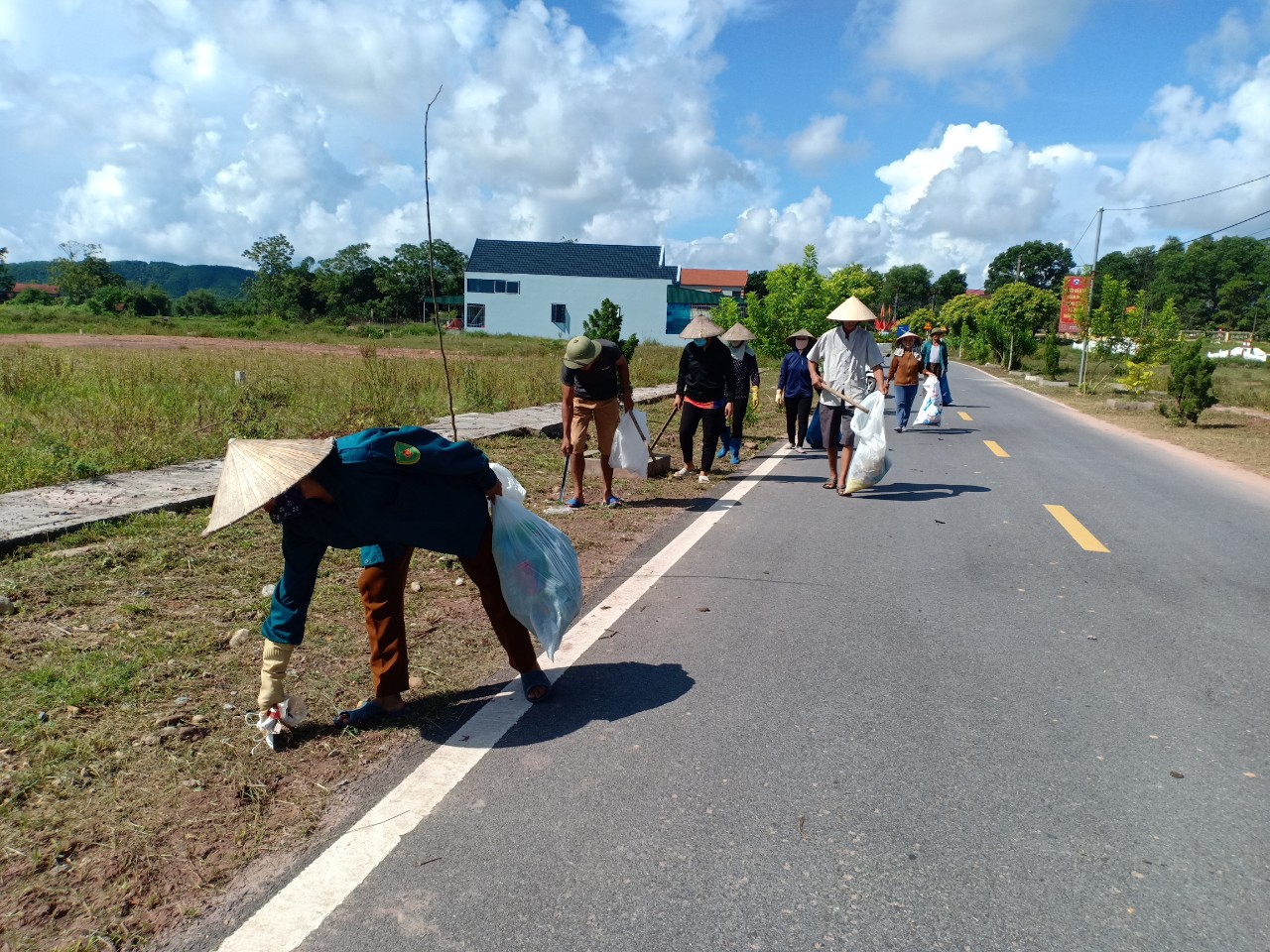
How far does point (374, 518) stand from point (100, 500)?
179 inches

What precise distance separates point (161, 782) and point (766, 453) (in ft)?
32.6

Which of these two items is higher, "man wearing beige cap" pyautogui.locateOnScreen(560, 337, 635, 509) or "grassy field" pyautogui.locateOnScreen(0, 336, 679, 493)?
"man wearing beige cap" pyautogui.locateOnScreen(560, 337, 635, 509)

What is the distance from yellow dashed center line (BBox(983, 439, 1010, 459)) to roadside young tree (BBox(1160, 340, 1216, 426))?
19.4ft

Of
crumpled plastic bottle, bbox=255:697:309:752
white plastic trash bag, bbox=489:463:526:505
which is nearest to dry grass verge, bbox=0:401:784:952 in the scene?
crumpled plastic bottle, bbox=255:697:309:752

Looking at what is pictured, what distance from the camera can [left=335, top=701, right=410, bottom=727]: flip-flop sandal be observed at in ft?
11.6

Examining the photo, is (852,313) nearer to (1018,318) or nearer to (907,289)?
(1018,318)

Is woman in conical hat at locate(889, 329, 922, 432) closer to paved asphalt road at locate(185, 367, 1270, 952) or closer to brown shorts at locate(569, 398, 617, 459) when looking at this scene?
brown shorts at locate(569, 398, 617, 459)

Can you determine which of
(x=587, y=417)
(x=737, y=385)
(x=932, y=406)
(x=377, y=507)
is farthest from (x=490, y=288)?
(x=377, y=507)

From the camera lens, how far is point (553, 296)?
2422 inches

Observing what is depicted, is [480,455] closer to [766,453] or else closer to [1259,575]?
[1259,575]

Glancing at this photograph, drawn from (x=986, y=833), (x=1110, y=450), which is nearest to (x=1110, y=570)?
(x=986, y=833)

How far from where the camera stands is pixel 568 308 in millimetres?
61531

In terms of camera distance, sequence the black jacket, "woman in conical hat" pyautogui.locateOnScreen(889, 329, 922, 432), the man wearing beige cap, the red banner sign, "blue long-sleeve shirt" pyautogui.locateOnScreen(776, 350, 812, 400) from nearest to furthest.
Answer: the man wearing beige cap < the black jacket < "blue long-sleeve shirt" pyautogui.locateOnScreen(776, 350, 812, 400) < "woman in conical hat" pyautogui.locateOnScreen(889, 329, 922, 432) < the red banner sign

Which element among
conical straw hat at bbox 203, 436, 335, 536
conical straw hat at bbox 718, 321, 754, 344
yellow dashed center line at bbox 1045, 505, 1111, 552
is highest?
conical straw hat at bbox 718, 321, 754, 344
